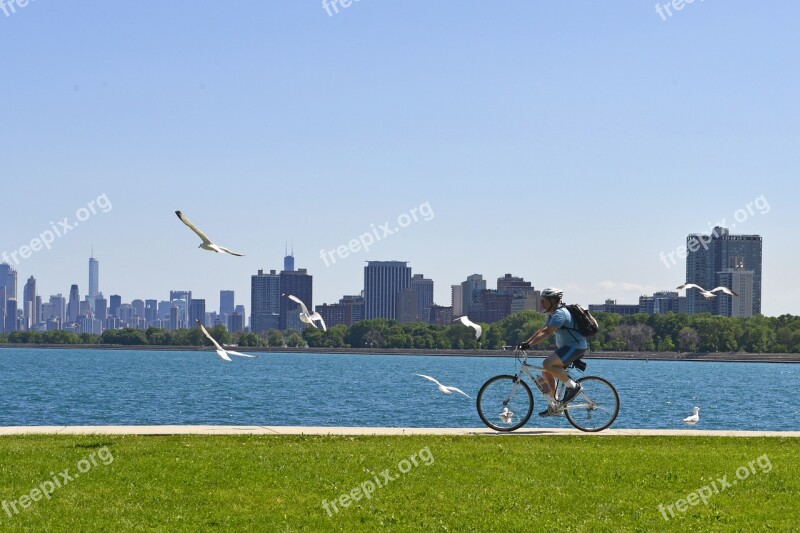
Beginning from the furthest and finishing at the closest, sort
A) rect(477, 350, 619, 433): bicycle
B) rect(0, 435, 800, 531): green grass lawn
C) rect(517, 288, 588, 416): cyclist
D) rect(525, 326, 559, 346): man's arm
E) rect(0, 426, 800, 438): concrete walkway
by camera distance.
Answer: rect(477, 350, 619, 433): bicycle → rect(0, 426, 800, 438): concrete walkway → rect(517, 288, 588, 416): cyclist → rect(525, 326, 559, 346): man's arm → rect(0, 435, 800, 531): green grass lawn

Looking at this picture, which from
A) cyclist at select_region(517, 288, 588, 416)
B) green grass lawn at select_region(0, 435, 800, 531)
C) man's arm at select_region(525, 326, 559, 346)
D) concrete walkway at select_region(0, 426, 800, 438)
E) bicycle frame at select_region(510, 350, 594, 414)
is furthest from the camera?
bicycle frame at select_region(510, 350, 594, 414)

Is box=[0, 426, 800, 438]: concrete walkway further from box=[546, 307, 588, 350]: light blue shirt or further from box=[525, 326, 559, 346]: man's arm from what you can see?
box=[525, 326, 559, 346]: man's arm

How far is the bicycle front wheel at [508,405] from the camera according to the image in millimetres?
16172

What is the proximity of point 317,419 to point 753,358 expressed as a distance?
159m

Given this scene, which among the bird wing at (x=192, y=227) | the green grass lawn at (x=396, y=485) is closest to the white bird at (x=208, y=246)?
the bird wing at (x=192, y=227)

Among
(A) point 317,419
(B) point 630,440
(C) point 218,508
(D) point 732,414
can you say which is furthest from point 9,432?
(D) point 732,414

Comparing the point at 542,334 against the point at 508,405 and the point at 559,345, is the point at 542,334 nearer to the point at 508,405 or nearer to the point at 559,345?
the point at 559,345

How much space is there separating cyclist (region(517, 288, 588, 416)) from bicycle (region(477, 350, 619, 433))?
14 cm

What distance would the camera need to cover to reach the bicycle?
16.1 meters

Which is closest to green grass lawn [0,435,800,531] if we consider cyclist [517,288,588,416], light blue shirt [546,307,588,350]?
Result: cyclist [517,288,588,416]

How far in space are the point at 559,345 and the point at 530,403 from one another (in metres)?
1.10

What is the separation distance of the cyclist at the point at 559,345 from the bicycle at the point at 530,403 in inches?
5.7

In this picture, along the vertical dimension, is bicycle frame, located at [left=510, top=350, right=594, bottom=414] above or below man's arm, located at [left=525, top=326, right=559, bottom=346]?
below

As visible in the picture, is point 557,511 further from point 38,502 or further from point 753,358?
point 753,358
